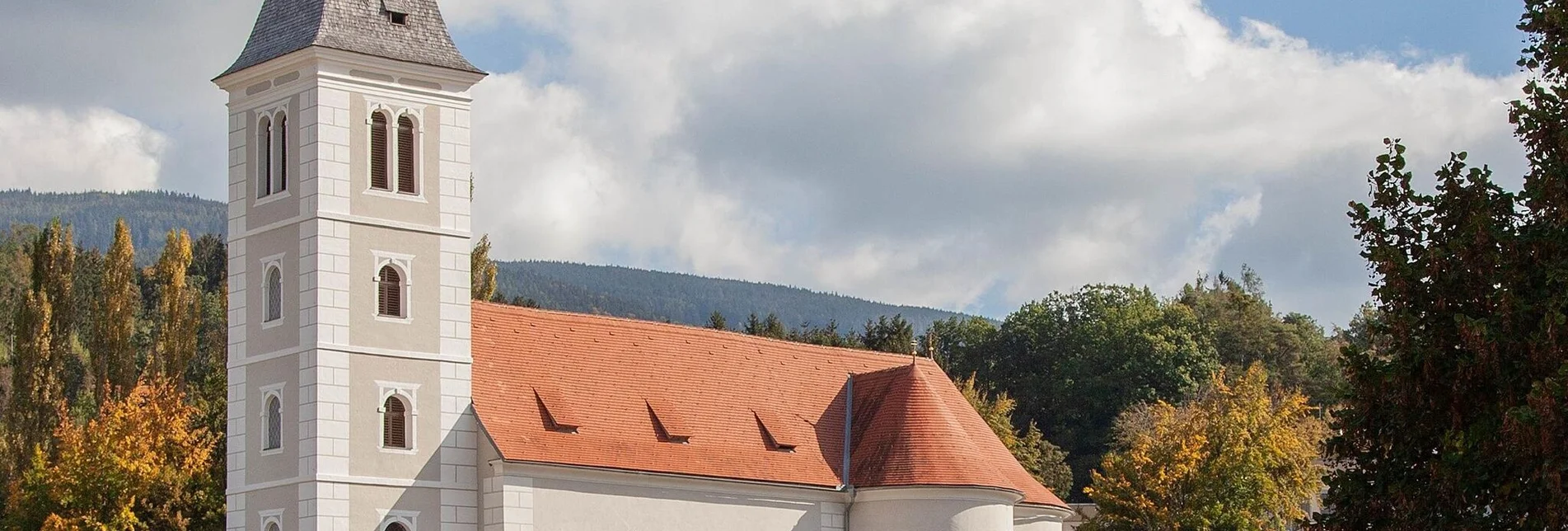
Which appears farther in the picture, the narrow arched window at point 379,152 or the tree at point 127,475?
the tree at point 127,475

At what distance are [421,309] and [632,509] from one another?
650 cm

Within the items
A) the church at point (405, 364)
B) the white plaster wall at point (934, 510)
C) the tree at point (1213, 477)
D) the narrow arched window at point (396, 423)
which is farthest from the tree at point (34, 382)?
the tree at point (1213, 477)

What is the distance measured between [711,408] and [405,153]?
10.1 metres

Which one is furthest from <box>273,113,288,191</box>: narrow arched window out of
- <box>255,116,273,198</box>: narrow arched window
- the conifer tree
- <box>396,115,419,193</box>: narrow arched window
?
the conifer tree

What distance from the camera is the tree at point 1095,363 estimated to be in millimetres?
104875

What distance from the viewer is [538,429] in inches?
1928

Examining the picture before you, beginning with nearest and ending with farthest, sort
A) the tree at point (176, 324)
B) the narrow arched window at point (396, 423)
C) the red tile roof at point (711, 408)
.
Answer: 1. the narrow arched window at point (396, 423)
2. the red tile roof at point (711, 408)
3. the tree at point (176, 324)

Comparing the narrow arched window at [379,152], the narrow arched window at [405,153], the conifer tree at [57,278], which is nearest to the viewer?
the narrow arched window at [379,152]

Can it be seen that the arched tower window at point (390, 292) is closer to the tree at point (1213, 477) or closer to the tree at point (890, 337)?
the tree at point (1213, 477)

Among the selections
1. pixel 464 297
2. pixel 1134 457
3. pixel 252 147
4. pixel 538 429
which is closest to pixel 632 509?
pixel 538 429

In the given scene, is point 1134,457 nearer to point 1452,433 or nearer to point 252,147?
point 252,147

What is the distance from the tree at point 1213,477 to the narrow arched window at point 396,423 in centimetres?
2678

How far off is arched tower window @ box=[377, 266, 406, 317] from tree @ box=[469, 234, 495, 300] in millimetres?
29875

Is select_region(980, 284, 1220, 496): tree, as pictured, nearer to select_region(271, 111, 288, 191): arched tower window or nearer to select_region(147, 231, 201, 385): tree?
select_region(147, 231, 201, 385): tree
